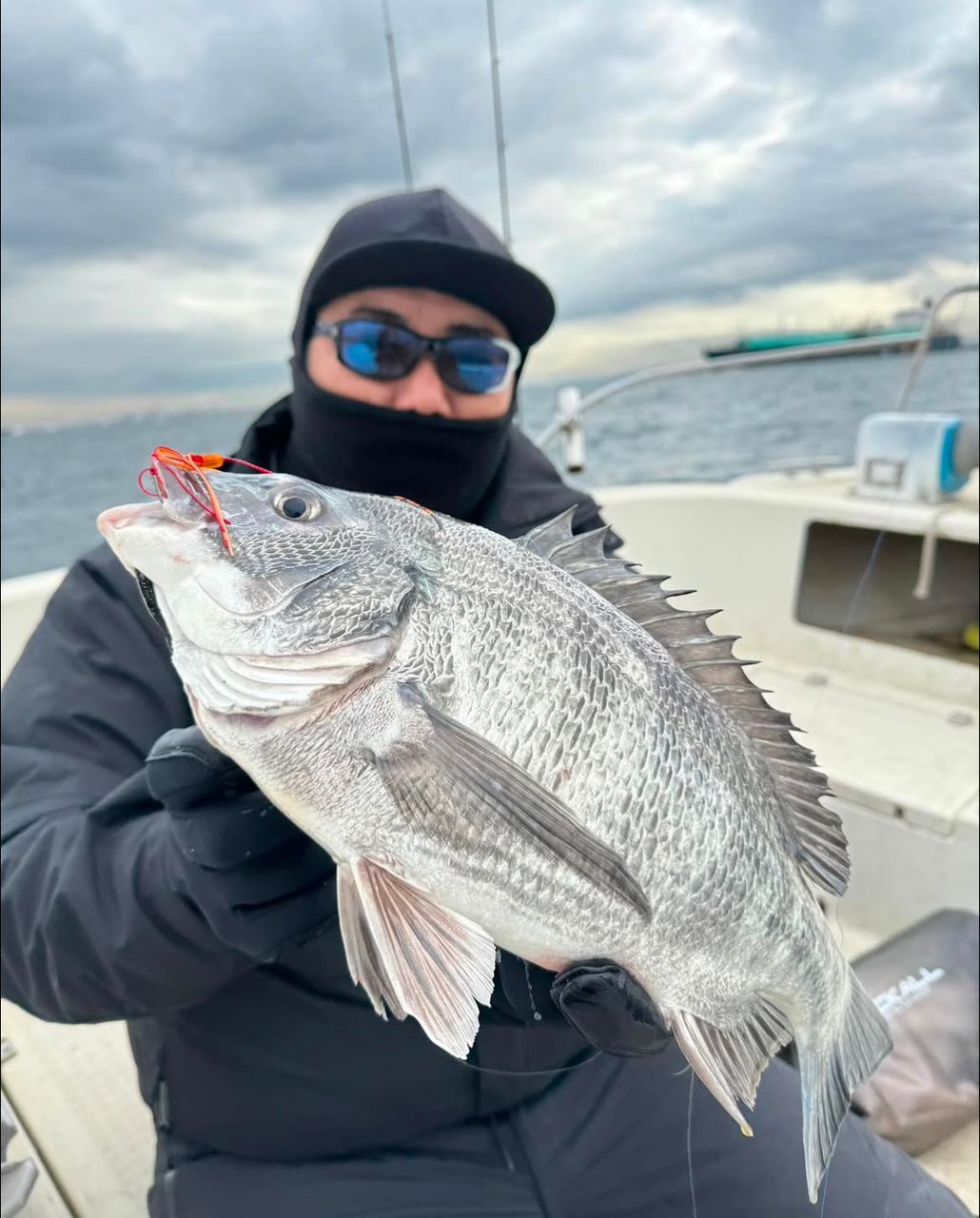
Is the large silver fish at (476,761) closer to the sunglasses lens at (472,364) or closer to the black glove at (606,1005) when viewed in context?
the black glove at (606,1005)

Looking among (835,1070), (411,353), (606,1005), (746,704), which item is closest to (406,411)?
(411,353)

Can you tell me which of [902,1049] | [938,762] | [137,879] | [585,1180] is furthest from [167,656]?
[938,762]

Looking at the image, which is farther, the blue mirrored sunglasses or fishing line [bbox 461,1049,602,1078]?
the blue mirrored sunglasses

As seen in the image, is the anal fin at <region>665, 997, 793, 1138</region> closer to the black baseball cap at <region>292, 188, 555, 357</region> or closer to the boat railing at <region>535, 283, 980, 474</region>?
the black baseball cap at <region>292, 188, 555, 357</region>

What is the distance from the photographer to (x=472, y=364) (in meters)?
2.45

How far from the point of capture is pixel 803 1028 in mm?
1578

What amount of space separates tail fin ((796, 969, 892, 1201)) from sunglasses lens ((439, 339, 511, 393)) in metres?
1.77

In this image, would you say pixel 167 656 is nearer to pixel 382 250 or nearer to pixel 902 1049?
pixel 382 250

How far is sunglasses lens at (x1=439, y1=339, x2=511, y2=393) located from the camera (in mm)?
2430

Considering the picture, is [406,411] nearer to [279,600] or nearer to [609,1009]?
[279,600]

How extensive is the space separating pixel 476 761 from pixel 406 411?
137 cm

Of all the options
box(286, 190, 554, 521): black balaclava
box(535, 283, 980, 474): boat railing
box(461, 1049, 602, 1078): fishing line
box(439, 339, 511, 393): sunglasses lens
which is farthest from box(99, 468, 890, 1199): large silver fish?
box(535, 283, 980, 474): boat railing

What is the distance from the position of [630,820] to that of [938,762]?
3.21 metres

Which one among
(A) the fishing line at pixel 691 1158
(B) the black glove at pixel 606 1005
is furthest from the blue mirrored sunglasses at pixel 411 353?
(A) the fishing line at pixel 691 1158
